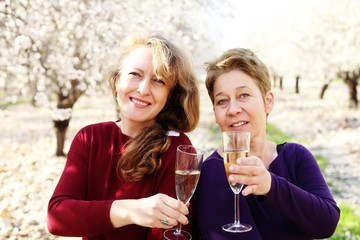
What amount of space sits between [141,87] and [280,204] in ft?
3.74

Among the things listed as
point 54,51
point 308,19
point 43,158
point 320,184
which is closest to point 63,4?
point 54,51

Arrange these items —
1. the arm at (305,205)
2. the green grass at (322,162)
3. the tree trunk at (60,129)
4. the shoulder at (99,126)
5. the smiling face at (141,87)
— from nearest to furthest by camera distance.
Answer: the arm at (305,205), the smiling face at (141,87), the shoulder at (99,126), the tree trunk at (60,129), the green grass at (322,162)

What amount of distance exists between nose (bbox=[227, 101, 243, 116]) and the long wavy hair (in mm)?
399

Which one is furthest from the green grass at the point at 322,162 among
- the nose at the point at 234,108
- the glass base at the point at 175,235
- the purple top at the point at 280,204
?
the glass base at the point at 175,235

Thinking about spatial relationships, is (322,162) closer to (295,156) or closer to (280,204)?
(295,156)

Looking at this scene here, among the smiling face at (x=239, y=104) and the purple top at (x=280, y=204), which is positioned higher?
the smiling face at (x=239, y=104)

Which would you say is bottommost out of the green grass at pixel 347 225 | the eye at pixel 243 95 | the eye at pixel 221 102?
the green grass at pixel 347 225

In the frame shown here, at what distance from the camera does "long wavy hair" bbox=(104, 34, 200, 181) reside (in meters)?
2.30

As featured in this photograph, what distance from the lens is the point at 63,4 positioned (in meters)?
6.33

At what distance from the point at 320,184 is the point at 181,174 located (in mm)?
949

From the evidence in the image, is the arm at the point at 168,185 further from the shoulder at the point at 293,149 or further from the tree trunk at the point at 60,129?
the tree trunk at the point at 60,129

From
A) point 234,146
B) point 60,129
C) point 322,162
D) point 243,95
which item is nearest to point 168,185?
point 234,146

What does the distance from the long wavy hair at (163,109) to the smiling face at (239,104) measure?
28 centimetres

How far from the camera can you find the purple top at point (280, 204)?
1.87 metres
